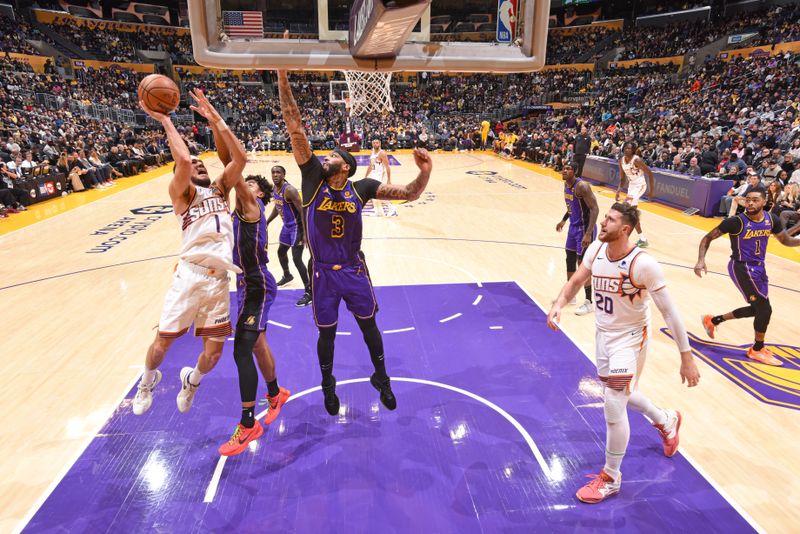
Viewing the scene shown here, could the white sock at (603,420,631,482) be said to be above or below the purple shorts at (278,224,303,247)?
below

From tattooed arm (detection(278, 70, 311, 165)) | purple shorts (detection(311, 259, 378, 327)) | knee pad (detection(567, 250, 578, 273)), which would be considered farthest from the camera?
knee pad (detection(567, 250, 578, 273))

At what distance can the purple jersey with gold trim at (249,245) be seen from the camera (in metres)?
3.93

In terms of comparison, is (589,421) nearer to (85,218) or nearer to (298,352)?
(298,352)

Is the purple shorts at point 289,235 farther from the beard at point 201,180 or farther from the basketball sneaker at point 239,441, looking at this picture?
the basketball sneaker at point 239,441

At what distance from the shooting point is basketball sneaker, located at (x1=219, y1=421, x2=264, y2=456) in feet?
12.7

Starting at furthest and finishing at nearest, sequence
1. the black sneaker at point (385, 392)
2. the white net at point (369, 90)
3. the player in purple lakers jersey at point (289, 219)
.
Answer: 1. the white net at point (369, 90)
2. the player in purple lakers jersey at point (289, 219)
3. the black sneaker at point (385, 392)

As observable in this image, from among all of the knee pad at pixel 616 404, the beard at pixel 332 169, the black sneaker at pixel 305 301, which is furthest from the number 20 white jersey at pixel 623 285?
the black sneaker at pixel 305 301

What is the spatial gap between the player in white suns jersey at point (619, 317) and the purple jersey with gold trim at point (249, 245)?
2.28 m

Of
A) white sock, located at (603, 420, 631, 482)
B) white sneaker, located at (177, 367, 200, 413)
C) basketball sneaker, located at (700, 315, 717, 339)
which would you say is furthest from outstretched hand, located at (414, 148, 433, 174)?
basketball sneaker, located at (700, 315, 717, 339)

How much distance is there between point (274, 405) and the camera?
4.36 metres

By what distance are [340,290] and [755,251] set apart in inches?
174

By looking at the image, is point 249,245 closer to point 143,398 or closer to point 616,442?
point 143,398

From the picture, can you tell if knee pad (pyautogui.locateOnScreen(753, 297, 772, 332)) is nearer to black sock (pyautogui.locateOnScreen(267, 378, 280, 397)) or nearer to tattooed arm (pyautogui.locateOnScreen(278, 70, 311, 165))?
tattooed arm (pyautogui.locateOnScreen(278, 70, 311, 165))

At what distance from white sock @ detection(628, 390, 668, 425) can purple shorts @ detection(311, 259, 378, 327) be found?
204cm
